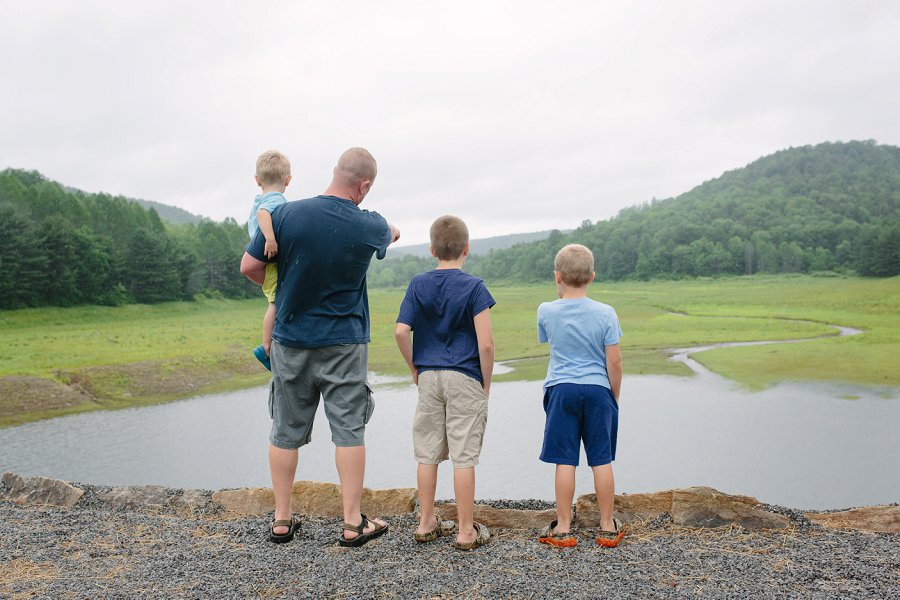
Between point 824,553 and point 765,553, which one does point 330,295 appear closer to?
point 765,553

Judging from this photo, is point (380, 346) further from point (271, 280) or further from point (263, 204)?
point (263, 204)

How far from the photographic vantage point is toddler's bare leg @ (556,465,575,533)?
177 inches

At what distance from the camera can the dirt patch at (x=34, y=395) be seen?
57.8 feet

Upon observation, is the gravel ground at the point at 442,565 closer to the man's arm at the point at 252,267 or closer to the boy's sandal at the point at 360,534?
the boy's sandal at the point at 360,534

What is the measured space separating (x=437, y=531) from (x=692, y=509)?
2081mm

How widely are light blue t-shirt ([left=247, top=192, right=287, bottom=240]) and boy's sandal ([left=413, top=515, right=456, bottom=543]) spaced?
2.40 meters

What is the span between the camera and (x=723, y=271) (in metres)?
74.8

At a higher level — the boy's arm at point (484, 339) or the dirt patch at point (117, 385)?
the boy's arm at point (484, 339)

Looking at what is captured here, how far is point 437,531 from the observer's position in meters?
4.53

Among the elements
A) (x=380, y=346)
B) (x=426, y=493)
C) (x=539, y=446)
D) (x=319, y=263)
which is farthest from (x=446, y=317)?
A: (x=380, y=346)

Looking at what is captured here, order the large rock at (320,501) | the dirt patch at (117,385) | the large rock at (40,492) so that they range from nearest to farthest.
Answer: the large rock at (320,501), the large rock at (40,492), the dirt patch at (117,385)

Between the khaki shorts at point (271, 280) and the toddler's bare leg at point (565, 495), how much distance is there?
239cm

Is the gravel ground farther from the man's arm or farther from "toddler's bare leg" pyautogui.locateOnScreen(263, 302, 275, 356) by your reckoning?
the man's arm

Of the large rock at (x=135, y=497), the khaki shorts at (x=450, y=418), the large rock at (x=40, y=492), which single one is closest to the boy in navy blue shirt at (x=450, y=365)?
the khaki shorts at (x=450, y=418)
